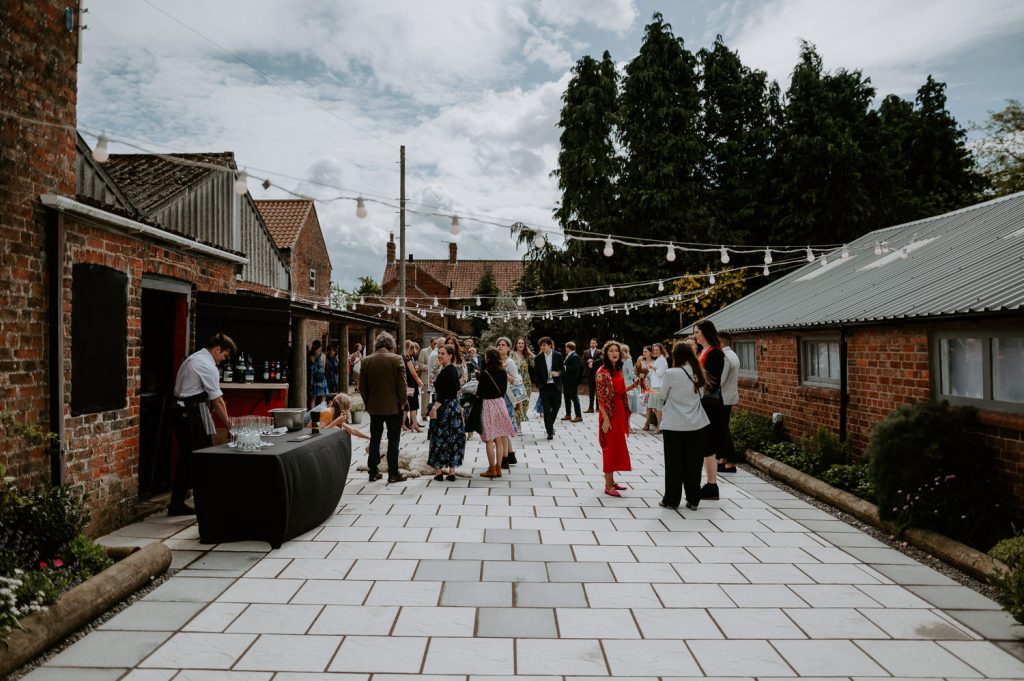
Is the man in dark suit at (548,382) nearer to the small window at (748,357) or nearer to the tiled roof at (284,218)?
the small window at (748,357)

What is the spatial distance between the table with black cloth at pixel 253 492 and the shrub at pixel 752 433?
276 inches

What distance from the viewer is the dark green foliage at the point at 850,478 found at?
268 inches

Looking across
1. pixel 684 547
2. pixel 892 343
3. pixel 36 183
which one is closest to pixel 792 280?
pixel 892 343

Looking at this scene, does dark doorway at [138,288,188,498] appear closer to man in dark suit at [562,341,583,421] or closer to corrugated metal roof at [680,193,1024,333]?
corrugated metal roof at [680,193,1024,333]

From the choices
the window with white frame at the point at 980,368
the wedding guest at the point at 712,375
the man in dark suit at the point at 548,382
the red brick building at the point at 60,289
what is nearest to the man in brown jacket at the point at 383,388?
the red brick building at the point at 60,289

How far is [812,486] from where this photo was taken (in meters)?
7.37

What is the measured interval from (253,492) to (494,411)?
3710 millimetres

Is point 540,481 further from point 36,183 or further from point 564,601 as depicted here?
point 36,183

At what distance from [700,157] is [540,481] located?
2142cm

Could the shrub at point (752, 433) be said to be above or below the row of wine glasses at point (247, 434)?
below

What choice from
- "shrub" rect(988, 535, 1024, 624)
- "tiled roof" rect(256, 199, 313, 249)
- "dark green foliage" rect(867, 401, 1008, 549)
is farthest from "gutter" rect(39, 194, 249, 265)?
"tiled roof" rect(256, 199, 313, 249)

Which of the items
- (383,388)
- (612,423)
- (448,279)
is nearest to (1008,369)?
(612,423)

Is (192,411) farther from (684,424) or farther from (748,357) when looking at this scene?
(748,357)

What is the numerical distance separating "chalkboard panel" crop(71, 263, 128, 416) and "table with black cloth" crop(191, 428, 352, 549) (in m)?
1.13
